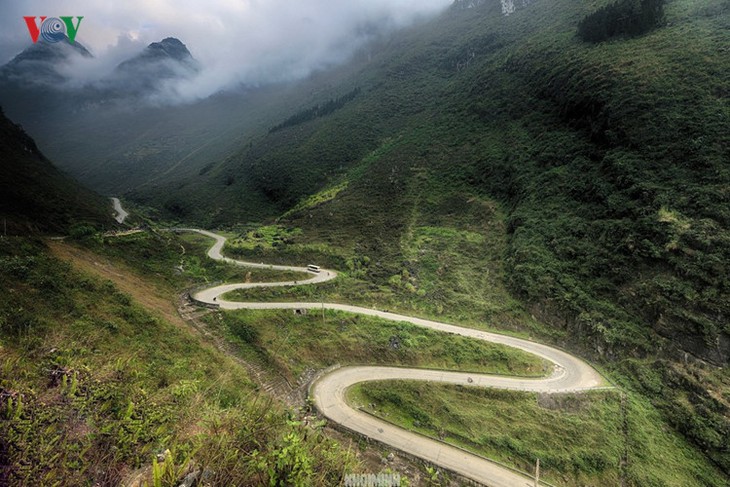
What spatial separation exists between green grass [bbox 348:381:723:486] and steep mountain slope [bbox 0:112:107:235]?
1370 inches

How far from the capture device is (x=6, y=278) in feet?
52.9

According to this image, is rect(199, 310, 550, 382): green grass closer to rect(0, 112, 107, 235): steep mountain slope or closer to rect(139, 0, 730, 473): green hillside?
rect(139, 0, 730, 473): green hillside

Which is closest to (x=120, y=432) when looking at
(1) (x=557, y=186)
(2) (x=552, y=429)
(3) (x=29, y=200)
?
(2) (x=552, y=429)

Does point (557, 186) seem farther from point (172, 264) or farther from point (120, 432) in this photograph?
point (172, 264)

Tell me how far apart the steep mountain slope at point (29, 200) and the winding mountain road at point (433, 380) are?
17.6 meters

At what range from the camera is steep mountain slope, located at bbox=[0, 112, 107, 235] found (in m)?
29.4

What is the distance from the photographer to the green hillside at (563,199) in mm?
23406

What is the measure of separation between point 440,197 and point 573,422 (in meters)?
40.1

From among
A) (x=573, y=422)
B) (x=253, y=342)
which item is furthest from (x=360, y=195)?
(x=573, y=422)

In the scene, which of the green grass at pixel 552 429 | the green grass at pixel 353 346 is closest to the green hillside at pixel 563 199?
the green grass at pixel 552 429

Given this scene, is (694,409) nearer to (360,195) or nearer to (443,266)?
(443,266)

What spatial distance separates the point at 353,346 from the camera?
1005 inches

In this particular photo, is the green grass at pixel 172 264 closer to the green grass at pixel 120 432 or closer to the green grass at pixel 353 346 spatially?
the green grass at pixel 353 346

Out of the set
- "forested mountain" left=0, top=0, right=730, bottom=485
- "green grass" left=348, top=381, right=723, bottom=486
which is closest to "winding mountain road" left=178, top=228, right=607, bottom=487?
"green grass" left=348, top=381, right=723, bottom=486
